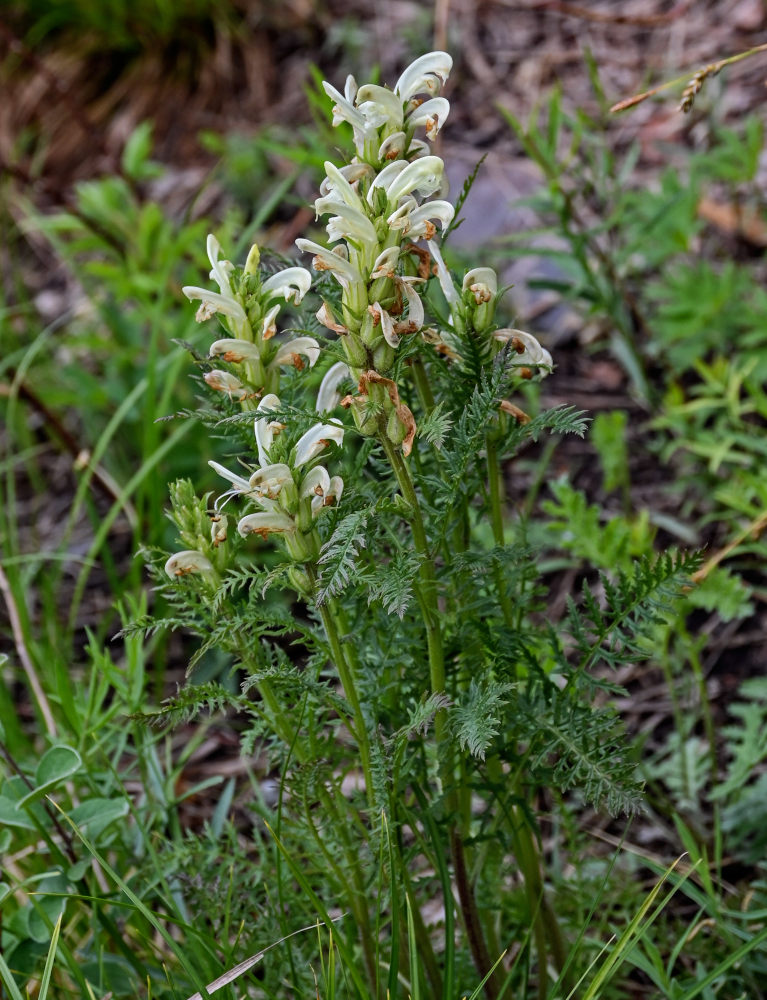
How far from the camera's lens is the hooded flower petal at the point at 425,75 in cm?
115

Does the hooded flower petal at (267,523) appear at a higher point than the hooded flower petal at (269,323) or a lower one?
lower

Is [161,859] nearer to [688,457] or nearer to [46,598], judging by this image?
[46,598]

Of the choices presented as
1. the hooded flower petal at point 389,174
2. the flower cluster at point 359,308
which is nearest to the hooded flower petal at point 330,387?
the flower cluster at point 359,308

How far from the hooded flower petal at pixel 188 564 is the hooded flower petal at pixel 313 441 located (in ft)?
0.64

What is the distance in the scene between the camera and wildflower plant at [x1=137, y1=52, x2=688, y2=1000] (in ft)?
3.60

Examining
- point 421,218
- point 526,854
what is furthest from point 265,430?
point 526,854

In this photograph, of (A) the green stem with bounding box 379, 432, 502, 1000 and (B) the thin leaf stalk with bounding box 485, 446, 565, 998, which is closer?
(A) the green stem with bounding box 379, 432, 502, 1000

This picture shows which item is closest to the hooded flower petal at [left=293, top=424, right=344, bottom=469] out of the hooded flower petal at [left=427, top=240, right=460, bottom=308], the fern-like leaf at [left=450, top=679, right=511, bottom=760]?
the hooded flower petal at [left=427, top=240, right=460, bottom=308]

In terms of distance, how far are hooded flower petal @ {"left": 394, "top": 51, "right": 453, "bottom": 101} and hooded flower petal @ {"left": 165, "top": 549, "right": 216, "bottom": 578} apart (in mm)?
580

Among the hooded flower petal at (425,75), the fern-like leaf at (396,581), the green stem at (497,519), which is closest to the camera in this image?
the fern-like leaf at (396,581)

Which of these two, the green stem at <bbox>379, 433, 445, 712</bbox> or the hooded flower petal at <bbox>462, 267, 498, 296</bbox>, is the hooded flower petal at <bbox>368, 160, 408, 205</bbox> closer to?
the hooded flower petal at <bbox>462, 267, 498, 296</bbox>

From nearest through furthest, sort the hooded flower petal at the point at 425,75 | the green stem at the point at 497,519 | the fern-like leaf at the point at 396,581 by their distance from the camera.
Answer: the fern-like leaf at the point at 396,581 < the hooded flower petal at the point at 425,75 < the green stem at the point at 497,519

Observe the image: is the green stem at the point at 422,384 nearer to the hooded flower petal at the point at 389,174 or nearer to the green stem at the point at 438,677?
the green stem at the point at 438,677

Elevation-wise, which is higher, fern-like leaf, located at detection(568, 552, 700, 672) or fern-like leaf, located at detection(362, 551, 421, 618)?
fern-like leaf, located at detection(362, 551, 421, 618)
